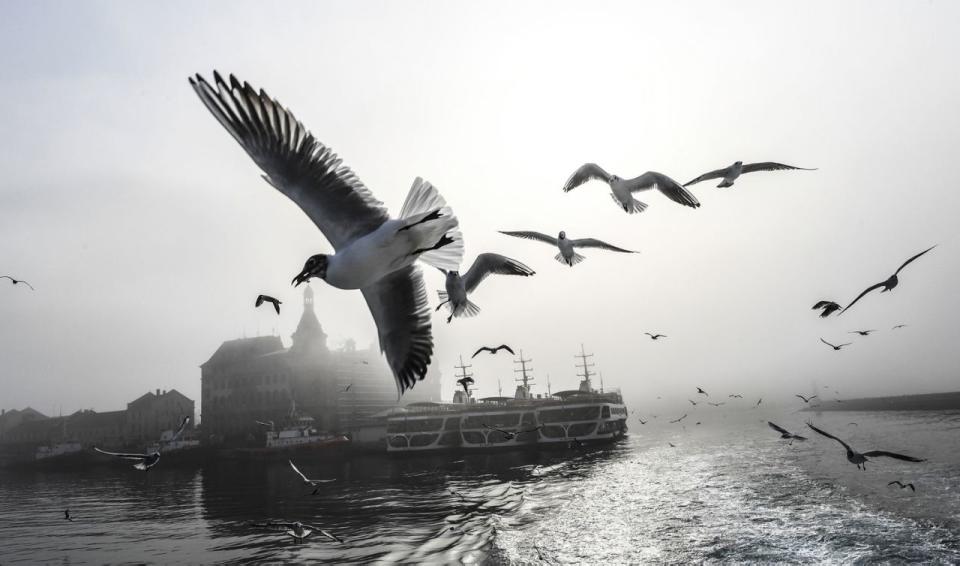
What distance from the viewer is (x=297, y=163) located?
4.79 m

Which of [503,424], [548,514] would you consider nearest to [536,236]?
[548,514]

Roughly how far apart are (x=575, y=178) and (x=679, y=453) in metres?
48.9

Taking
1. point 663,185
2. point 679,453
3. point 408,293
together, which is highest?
point 663,185

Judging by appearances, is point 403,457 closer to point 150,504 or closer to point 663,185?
point 150,504

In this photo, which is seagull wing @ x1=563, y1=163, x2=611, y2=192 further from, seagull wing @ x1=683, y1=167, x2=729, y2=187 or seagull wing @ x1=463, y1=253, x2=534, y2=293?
seagull wing @ x1=463, y1=253, x2=534, y2=293

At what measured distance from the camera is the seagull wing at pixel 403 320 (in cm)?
588

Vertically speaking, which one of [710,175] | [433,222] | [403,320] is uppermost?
[710,175]

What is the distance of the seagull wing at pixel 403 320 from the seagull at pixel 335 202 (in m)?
0.04

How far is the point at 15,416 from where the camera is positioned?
109 metres

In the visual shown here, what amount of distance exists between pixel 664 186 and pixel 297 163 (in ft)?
24.4

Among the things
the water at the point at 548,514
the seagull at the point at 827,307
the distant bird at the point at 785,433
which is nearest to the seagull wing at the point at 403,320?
the seagull at the point at 827,307

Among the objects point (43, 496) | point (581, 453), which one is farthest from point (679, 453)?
point (43, 496)

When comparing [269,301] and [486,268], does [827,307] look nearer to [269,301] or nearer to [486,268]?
[486,268]

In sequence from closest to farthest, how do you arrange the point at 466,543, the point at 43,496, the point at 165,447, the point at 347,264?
the point at 347,264 → the point at 466,543 → the point at 43,496 → the point at 165,447
